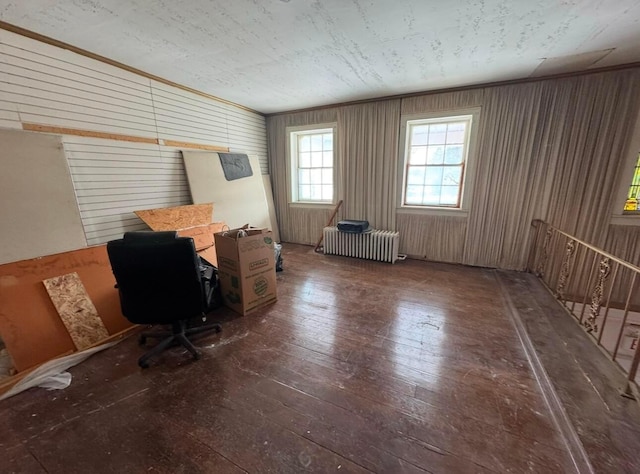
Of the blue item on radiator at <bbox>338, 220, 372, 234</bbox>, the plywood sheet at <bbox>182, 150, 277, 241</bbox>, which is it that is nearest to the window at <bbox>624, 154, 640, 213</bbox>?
the blue item on radiator at <bbox>338, 220, 372, 234</bbox>

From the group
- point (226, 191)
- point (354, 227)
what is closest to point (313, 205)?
point (354, 227)

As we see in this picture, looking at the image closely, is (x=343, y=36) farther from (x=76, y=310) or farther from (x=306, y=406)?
(x=76, y=310)

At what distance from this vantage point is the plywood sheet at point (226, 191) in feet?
12.2

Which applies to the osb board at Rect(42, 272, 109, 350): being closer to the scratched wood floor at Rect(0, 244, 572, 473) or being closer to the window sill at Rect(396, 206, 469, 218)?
the scratched wood floor at Rect(0, 244, 572, 473)

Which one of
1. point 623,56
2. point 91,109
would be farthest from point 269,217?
point 623,56

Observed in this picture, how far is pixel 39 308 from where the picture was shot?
202 cm

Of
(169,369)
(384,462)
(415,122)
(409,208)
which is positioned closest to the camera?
(384,462)

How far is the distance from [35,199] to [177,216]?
4.34 feet

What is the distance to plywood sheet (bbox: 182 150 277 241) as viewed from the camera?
12.2 feet

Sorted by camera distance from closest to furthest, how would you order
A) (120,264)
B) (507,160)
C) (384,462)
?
(384,462) → (120,264) → (507,160)

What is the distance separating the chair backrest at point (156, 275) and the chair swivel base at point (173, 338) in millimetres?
308

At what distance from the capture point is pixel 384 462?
4.20ft

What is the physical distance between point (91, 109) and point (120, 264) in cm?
209

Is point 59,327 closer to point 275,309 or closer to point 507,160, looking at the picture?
point 275,309
